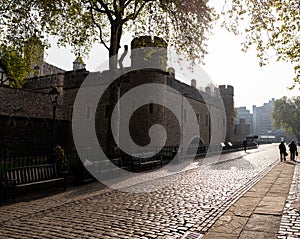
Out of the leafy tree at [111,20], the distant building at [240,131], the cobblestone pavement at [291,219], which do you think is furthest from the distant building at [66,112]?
the distant building at [240,131]

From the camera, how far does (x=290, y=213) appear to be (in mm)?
5691

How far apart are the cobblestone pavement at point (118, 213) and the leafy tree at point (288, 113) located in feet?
219

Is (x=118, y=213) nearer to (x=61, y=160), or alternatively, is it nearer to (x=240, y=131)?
(x=61, y=160)

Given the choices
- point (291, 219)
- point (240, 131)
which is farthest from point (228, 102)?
point (291, 219)

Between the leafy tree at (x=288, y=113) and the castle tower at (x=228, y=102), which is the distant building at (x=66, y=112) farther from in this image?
the leafy tree at (x=288, y=113)

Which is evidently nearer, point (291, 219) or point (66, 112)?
point (291, 219)

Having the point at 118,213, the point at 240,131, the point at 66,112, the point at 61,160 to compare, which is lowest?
the point at 118,213

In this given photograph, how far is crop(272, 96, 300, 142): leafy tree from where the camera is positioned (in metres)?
68.0

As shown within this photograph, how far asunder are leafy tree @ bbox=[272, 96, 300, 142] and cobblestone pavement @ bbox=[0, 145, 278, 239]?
219 ft

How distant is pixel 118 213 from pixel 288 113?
71480 mm

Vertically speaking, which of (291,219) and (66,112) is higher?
(66,112)

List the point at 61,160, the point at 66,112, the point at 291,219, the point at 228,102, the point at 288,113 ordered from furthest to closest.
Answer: the point at 288,113 < the point at 228,102 < the point at 66,112 < the point at 61,160 < the point at 291,219

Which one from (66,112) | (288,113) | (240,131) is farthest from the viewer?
(288,113)

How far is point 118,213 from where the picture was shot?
586 centimetres
